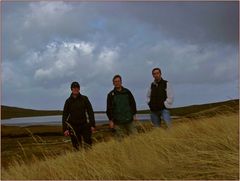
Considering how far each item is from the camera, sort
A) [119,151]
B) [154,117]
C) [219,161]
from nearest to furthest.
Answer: [219,161], [119,151], [154,117]

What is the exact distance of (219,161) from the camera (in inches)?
246

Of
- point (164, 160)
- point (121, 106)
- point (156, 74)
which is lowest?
point (164, 160)

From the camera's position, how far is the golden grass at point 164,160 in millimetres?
6191

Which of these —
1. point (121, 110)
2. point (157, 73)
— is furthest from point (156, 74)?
point (121, 110)

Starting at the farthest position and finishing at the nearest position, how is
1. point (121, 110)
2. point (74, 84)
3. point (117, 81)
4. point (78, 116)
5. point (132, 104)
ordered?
1. point (132, 104)
2. point (121, 110)
3. point (117, 81)
4. point (78, 116)
5. point (74, 84)

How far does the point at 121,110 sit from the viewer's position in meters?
10.4

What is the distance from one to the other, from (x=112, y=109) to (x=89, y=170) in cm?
356

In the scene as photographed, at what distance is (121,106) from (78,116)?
1.09 metres

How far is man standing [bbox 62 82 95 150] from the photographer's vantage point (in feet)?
32.3

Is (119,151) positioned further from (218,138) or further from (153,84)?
(153,84)

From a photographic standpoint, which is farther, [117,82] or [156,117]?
[156,117]

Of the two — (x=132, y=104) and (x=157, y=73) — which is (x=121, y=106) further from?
(x=157, y=73)

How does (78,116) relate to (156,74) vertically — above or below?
below

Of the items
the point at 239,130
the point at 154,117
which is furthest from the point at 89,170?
the point at 154,117
